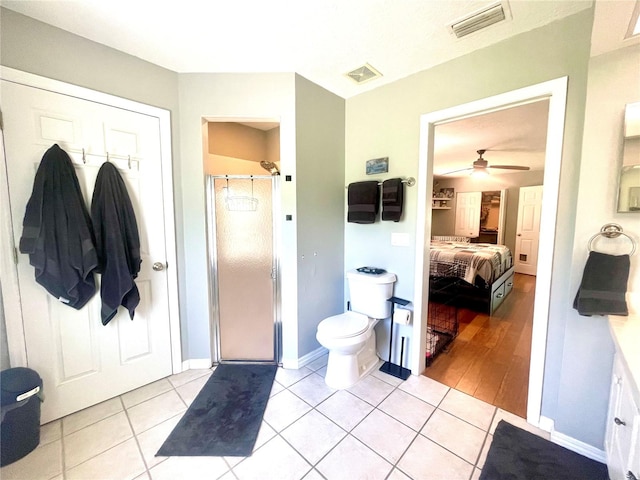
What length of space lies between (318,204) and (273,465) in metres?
1.79

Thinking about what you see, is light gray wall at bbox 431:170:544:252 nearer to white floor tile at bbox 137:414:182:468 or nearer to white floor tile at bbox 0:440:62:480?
white floor tile at bbox 137:414:182:468

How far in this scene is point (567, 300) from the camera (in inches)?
56.4

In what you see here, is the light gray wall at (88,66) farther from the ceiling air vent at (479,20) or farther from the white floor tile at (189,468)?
the ceiling air vent at (479,20)

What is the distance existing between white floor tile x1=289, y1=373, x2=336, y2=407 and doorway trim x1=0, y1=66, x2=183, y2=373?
1042 mm

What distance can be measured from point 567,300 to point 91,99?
3.18 m

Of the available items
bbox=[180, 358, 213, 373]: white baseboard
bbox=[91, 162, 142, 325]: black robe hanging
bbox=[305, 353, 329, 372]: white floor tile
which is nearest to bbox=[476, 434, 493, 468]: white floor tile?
bbox=[305, 353, 329, 372]: white floor tile

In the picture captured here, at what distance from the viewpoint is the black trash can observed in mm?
1312

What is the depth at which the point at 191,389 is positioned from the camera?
6.33 ft

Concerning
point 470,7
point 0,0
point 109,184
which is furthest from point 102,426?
point 470,7

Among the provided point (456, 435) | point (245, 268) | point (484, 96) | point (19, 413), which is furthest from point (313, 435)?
point (484, 96)

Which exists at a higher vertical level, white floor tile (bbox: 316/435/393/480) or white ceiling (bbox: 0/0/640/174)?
white ceiling (bbox: 0/0/640/174)

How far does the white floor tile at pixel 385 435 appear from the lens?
4.61 ft

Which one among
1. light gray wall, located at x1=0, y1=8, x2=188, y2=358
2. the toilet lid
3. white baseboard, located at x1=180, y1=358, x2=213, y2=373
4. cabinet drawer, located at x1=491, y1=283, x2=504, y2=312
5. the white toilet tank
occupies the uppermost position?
light gray wall, located at x1=0, y1=8, x2=188, y2=358

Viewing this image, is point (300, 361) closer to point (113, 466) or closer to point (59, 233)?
point (113, 466)
